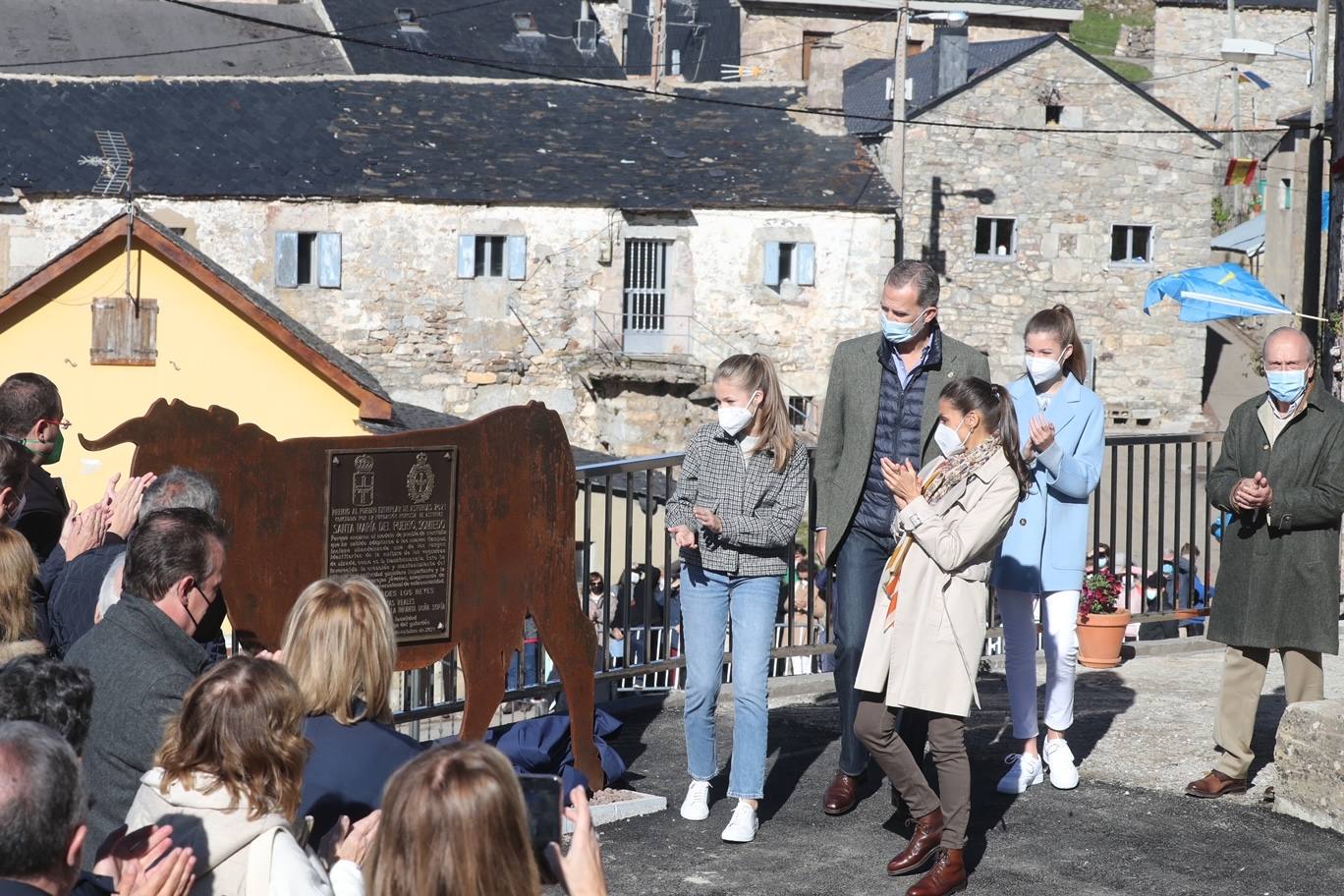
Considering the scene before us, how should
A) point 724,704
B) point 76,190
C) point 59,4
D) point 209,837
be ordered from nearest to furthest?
point 209,837 < point 724,704 < point 76,190 < point 59,4

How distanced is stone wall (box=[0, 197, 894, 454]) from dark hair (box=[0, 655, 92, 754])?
29.7 m

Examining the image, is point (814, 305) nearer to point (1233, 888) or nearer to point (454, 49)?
point (454, 49)

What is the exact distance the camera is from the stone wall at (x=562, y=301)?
→ 33031 millimetres

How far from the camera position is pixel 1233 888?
5648 millimetres

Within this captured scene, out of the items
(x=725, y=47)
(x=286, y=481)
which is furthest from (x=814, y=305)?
(x=286, y=481)

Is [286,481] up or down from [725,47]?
down

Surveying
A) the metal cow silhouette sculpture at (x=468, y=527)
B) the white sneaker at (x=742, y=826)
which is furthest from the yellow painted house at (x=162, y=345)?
the white sneaker at (x=742, y=826)

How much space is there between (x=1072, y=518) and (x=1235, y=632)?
76 cm

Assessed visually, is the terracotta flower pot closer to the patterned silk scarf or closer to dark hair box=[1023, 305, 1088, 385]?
dark hair box=[1023, 305, 1088, 385]

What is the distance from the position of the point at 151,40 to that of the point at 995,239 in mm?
21862

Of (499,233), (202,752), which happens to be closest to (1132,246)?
(499,233)

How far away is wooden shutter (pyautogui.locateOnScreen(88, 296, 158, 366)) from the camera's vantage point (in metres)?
13.0

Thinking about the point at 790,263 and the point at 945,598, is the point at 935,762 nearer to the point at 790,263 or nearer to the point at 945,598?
the point at 945,598

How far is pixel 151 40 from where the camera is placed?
43750mm
